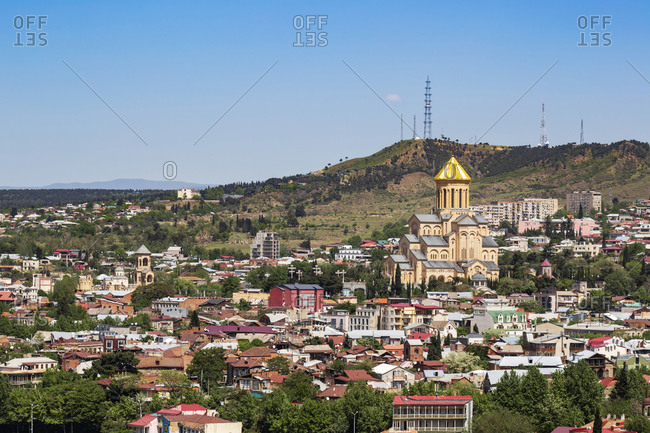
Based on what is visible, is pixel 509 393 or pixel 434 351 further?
pixel 434 351

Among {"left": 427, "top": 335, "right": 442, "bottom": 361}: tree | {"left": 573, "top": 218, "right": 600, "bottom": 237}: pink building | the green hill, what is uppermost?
the green hill

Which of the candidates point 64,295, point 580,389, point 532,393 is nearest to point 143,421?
point 532,393

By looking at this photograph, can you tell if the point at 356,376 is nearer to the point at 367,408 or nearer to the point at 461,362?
the point at 461,362

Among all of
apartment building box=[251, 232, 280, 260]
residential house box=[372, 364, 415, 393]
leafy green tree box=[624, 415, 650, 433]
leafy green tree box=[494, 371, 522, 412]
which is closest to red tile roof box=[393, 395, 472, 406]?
leafy green tree box=[494, 371, 522, 412]

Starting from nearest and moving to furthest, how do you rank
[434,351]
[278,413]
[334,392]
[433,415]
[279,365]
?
[433,415], [278,413], [334,392], [279,365], [434,351]

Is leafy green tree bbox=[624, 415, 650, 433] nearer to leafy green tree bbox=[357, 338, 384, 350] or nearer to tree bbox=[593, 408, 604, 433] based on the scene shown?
tree bbox=[593, 408, 604, 433]

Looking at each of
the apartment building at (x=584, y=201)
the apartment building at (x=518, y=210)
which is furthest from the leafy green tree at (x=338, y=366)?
the apartment building at (x=584, y=201)
